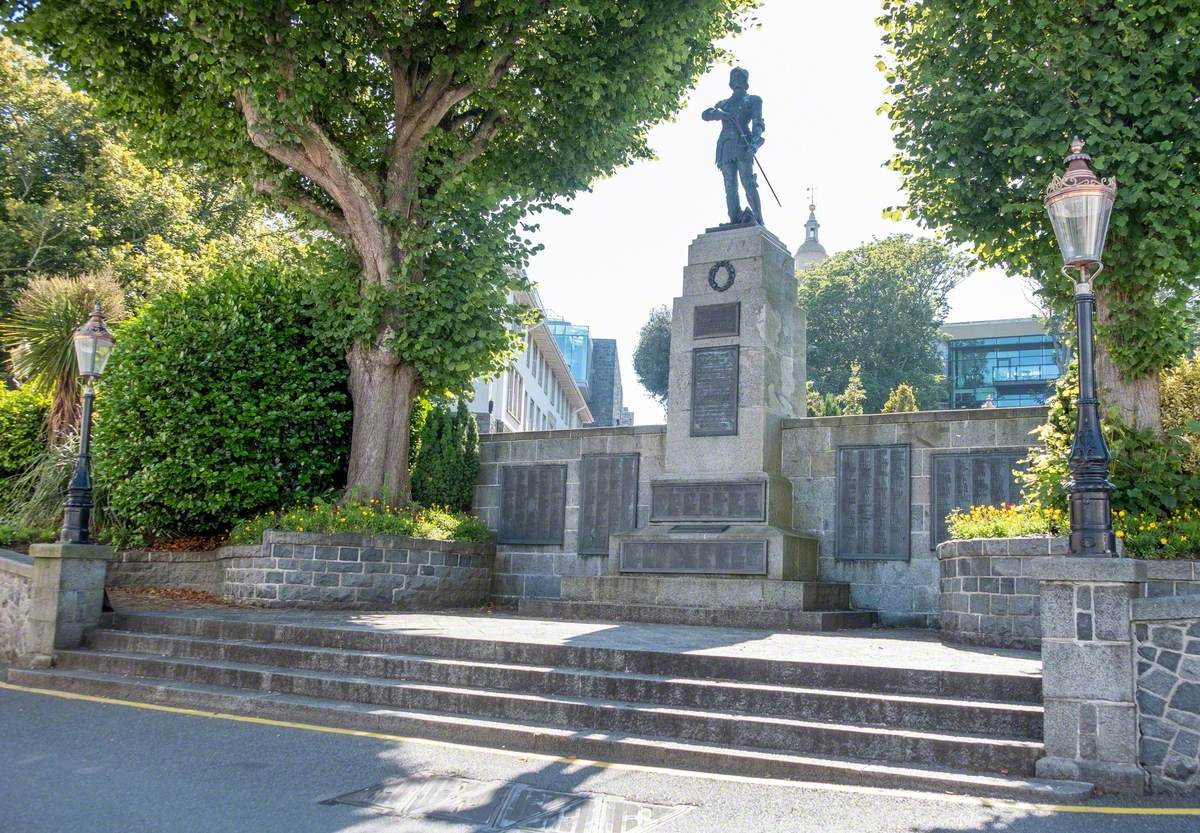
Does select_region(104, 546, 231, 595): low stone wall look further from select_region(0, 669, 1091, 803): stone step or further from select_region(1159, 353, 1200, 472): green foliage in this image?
select_region(1159, 353, 1200, 472): green foliage

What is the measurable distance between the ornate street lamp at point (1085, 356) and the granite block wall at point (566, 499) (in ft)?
29.7

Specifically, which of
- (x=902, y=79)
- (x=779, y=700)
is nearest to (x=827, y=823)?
(x=779, y=700)

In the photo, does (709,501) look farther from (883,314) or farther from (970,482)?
(883,314)

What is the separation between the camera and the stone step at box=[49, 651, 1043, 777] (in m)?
6.76

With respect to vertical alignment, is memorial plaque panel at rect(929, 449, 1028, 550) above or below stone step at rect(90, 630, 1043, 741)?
above

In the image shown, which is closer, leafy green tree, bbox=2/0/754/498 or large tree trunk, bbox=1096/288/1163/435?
large tree trunk, bbox=1096/288/1163/435

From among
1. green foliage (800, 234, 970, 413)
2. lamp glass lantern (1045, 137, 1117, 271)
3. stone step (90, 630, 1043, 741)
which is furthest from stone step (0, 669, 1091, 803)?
green foliage (800, 234, 970, 413)

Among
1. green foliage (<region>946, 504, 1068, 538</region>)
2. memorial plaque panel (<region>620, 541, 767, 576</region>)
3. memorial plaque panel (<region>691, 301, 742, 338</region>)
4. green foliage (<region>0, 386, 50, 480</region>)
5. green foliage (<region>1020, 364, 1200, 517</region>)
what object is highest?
memorial plaque panel (<region>691, 301, 742, 338</region>)

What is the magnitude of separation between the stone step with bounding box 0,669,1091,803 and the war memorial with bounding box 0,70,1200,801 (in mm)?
21

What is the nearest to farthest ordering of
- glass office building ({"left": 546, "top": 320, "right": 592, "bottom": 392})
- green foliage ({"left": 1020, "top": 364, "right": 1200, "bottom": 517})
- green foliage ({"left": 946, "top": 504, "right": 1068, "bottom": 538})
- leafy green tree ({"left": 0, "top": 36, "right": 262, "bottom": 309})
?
1. green foliage ({"left": 1020, "top": 364, "right": 1200, "bottom": 517})
2. green foliage ({"left": 946, "top": 504, "right": 1068, "bottom": 538})
3. leafy green tree ({"left": 0, "top": 36, "right": 262, "bottom": 309})
4. glass office building ({"left": 546, "top": 320, "right": 592, "bottom": 392})

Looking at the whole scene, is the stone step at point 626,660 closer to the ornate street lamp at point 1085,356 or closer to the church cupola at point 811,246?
the ornate street lamp at point 1085,356

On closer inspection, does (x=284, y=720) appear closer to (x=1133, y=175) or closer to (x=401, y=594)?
(x=401, y=594)

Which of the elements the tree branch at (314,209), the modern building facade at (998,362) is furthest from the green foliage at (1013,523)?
the modern building facade at (998,362)

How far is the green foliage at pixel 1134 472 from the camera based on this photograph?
9930mm
